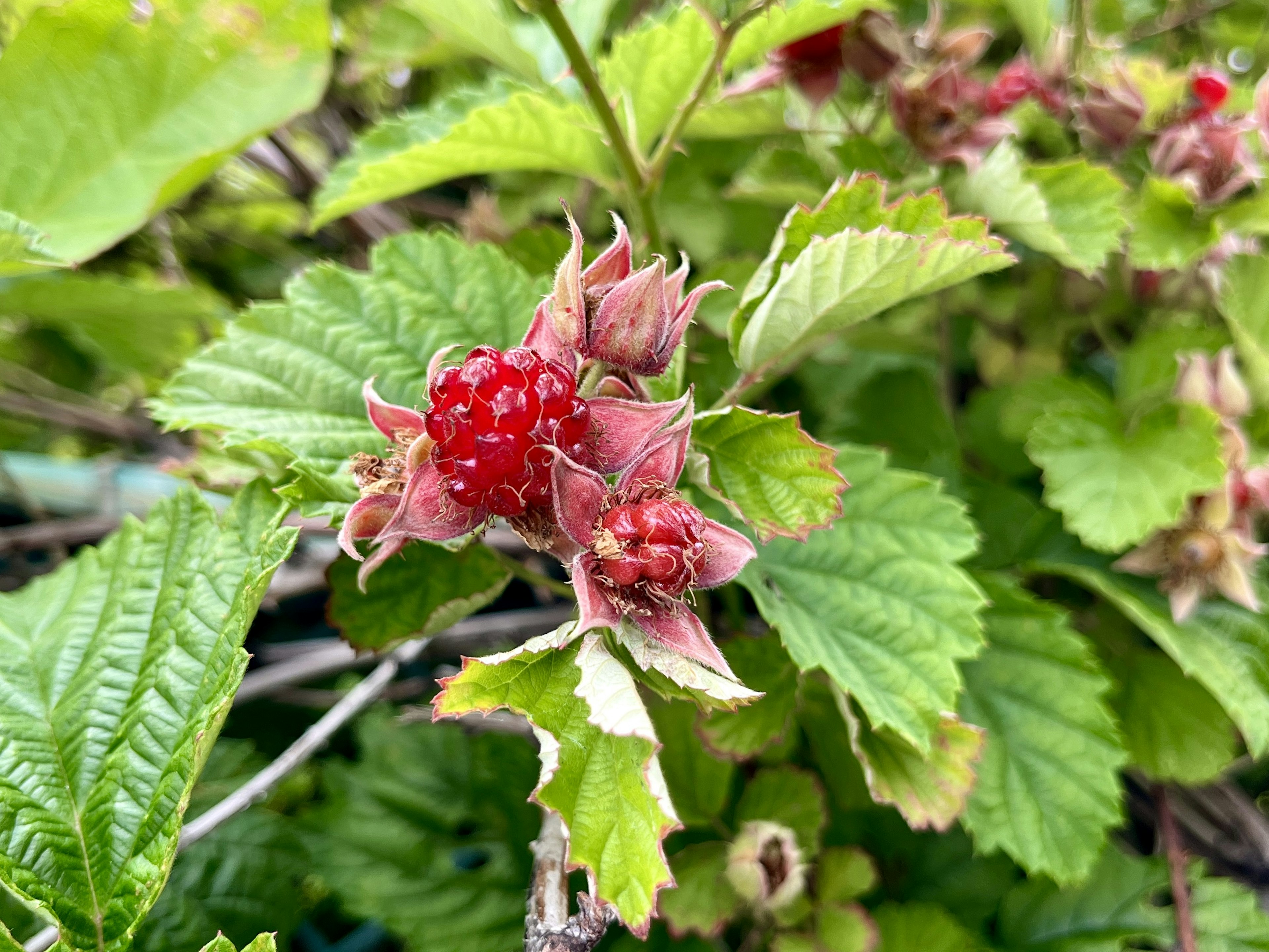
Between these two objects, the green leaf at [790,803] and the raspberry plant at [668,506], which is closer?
the raspberry plant at [668,506]

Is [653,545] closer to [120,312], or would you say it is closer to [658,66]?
[658,66]

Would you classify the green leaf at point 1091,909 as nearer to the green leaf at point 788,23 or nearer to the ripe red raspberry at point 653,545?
the ripe red raspberry at point 653,545

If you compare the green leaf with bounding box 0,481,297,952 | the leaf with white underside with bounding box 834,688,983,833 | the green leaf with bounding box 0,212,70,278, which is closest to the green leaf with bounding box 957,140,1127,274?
the leaf with white underside with bounding box 834,688,983,833

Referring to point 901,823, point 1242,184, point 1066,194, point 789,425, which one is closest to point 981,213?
point 1066,194

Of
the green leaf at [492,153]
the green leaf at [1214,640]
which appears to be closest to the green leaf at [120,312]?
the green leaf at [492,153]

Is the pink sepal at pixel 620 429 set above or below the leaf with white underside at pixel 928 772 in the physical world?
above

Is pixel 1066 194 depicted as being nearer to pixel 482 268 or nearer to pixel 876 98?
pixel 876 98
